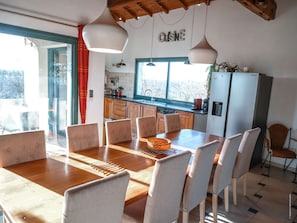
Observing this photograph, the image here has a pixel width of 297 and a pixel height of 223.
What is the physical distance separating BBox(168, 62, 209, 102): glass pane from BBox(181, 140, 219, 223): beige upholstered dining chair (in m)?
3.63

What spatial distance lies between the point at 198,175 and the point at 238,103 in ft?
8.54

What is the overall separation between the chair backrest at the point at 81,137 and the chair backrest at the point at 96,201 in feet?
3.77

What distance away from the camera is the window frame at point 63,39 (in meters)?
2.85

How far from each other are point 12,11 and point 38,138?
5.94 ft

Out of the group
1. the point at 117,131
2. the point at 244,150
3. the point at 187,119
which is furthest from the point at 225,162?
the point at 187,119

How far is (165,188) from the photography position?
1541 mm

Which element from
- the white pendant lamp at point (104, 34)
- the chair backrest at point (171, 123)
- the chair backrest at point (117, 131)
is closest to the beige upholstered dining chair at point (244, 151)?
the chair backrest at point (171, 123)

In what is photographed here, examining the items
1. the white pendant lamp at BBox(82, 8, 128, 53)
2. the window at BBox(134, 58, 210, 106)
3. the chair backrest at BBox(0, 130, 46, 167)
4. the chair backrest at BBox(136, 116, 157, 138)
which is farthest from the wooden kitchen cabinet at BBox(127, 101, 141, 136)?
the white pendant lamp at BBox(82, 8, 128, 53)

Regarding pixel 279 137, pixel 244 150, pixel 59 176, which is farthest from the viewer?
pixel 279 137

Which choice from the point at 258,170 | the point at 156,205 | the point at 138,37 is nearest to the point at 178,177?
the point at 156,205

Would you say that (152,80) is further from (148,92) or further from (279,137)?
(279,137)

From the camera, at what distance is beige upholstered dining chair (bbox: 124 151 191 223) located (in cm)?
145

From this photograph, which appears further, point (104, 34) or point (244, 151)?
point (244, 151)

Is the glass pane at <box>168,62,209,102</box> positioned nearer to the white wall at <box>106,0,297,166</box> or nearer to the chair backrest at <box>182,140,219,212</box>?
the white wall at <box>106,0,297,166</box>
